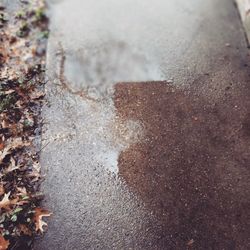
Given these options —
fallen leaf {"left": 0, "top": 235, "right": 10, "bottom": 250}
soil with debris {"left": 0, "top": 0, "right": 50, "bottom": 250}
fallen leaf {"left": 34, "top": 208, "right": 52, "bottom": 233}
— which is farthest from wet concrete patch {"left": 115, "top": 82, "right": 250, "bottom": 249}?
fallen leaf {"left": 0, "top": 235, "right": 10, "bottom": 250}

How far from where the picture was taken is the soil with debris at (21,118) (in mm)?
3623

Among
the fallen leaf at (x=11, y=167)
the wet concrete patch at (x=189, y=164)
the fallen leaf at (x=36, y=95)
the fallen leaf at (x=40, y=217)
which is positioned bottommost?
the fallen leaf at (x=40, y=217)

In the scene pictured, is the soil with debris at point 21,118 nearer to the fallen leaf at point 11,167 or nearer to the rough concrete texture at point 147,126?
the fallen leaf at point 11,167

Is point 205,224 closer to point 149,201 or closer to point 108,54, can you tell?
point 149,201

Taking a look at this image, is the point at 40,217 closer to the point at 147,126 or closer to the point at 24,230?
the point at 24,230

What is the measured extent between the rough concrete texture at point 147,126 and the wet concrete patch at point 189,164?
0.04 ft

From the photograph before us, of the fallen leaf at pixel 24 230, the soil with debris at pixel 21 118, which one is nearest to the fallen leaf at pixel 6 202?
the soil with debris at pixel 21 118

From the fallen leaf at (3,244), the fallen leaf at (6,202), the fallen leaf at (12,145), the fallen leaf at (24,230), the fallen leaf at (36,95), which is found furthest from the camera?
the fallen leaf at (36,95)

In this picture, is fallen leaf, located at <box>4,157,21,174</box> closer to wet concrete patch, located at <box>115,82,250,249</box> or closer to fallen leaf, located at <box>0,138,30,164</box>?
fallen leaf, located at <box>0,138,30,164</box>

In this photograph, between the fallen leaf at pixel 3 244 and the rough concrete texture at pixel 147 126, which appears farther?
the rough concrete texture at pixel 147 126

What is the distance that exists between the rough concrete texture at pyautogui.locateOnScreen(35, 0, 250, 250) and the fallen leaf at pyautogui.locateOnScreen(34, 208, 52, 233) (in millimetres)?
89

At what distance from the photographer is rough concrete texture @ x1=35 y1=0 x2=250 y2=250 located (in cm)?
371

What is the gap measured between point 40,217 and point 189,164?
6.05 feet

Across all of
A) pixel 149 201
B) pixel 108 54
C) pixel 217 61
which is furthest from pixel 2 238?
pixel 217 61
